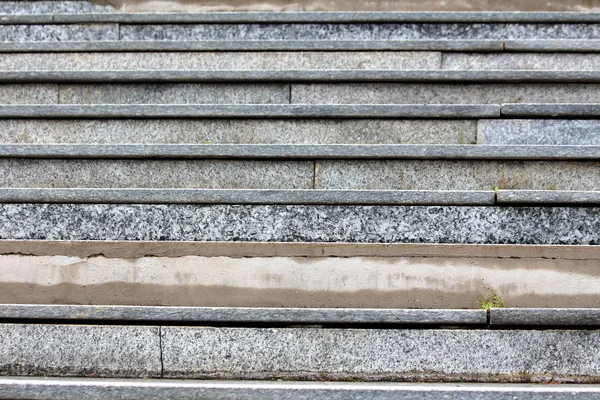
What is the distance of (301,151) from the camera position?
125 inches

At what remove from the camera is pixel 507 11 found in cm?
421

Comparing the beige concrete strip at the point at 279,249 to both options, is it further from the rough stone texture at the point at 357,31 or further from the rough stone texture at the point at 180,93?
the rough stone texture at the point at 357,31

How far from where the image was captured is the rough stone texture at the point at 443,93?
3.67 meters

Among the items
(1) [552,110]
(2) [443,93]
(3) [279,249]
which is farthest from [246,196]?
(1) [552,110]

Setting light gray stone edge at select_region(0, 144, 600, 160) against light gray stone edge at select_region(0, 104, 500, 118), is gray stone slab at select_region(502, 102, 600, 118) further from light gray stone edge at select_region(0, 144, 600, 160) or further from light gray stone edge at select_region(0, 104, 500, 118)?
light gray stone edge at select_region(0, 144, 600, 160)

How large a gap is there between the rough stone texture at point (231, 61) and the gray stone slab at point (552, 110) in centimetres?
72

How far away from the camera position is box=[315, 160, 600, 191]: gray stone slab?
3.17 m

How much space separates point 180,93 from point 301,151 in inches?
40.3

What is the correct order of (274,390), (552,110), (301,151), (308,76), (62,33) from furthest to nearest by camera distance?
(62,33), (308,76), (552,110), (301,151), (274,390)

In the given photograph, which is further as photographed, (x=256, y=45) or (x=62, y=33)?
(x=62, y=33)

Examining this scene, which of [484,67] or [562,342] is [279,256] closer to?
[562,342]

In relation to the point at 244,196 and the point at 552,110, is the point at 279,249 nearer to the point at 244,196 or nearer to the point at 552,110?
the point at 244,196

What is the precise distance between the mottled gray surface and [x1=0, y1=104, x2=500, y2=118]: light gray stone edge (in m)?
0.64

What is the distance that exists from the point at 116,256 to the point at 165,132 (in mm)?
853
